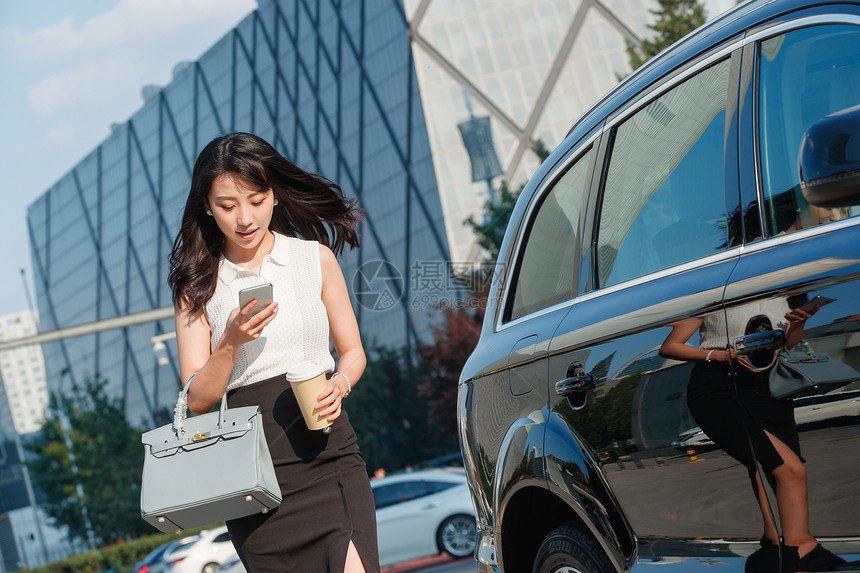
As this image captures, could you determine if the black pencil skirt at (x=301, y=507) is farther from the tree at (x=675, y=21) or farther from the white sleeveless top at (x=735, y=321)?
the tree at (x=675, y=21)

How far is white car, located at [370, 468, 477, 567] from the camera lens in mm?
13711

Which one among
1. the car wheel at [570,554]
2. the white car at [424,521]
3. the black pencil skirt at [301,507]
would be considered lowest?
the white car at [424,521]

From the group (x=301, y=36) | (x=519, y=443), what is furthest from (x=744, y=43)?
(x=301, y=36)

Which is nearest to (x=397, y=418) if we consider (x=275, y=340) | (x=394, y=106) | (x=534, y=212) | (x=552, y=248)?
(x=394, y=106)

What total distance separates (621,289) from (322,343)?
939mm

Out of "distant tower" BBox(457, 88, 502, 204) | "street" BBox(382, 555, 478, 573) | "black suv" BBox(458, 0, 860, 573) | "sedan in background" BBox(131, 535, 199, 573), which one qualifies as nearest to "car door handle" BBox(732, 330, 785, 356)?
"black suv" BBox(458, 0, 860, 573)

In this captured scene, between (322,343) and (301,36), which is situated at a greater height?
(301,36)

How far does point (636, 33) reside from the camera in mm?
43156

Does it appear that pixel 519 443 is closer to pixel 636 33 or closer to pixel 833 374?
pixel 833 374

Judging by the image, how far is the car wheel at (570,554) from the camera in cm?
269

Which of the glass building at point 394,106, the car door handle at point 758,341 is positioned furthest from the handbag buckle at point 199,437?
the glass building at point 394,106

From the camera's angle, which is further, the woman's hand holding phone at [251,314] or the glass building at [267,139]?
the glass building at [267,139]

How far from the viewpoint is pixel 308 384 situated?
98.1 inches

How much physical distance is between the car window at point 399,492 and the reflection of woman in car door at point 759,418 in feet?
39.8
